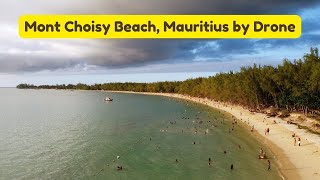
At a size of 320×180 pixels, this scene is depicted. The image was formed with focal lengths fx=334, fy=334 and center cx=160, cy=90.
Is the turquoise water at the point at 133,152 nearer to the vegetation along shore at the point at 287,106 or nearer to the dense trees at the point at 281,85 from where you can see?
the vegetation along shore at the point at 287,106

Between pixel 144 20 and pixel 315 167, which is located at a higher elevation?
pixel 144 20

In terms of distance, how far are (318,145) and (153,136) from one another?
39.9 m

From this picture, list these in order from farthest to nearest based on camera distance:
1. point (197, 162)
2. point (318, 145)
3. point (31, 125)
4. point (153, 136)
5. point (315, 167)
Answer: point (31, 125) → point (153, 136) → point (318, 145) → point (197, 162) → point (315, 167)

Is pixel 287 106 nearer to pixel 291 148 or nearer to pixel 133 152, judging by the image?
pixel 291 148

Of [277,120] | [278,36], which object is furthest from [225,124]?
[278,36]

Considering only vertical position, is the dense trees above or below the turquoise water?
above

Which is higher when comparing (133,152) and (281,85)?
(281,85)

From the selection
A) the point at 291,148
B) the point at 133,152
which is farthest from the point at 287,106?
the point at 133,152

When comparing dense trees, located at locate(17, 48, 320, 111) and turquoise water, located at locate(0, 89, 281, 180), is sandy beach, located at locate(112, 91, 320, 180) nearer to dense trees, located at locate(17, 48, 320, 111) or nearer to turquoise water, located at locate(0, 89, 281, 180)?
turquoise water, located at locate(0, 89, 281, 180)

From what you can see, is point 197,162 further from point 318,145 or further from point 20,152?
point 20,152

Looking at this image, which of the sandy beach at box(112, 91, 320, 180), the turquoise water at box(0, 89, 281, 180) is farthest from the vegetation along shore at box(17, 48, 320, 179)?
the turquoise water at box(0, 89, 281, 180)

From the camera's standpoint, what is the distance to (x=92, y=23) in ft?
96.4

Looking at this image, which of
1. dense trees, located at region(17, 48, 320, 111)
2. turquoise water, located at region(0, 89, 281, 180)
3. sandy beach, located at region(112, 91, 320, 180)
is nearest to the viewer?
sandy beach, located at region(112, 91, 320, 180)

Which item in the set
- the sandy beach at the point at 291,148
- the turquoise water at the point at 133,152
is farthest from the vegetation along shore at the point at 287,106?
the turquoise water at the point at 133,152
